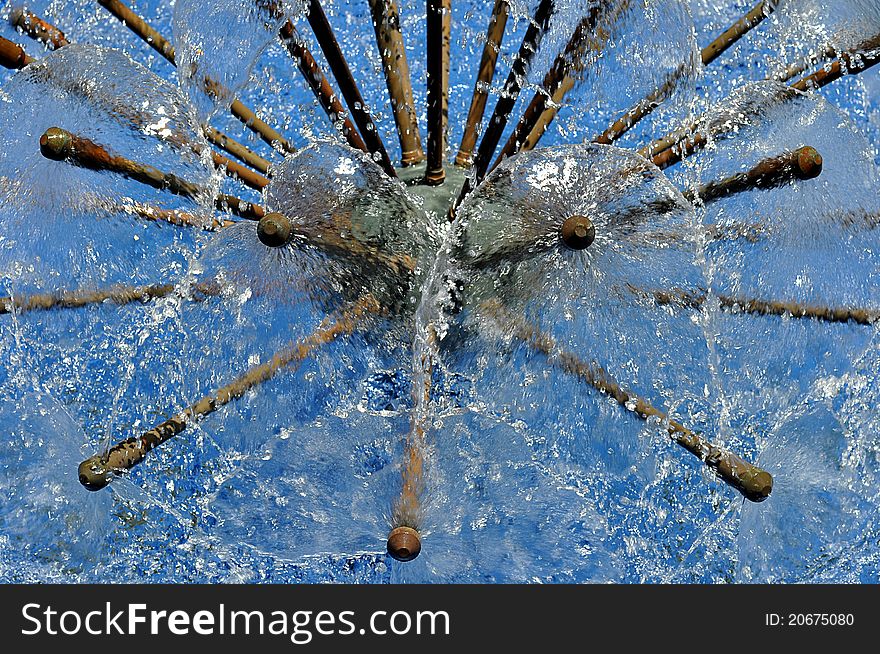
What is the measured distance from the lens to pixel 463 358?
3430mm

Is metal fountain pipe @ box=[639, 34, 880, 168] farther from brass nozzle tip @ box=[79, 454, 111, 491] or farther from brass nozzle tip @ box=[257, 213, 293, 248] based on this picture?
brass nozzle tip @ box=[79, 454, 111, 491]

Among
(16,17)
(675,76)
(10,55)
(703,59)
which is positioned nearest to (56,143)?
(10,55)

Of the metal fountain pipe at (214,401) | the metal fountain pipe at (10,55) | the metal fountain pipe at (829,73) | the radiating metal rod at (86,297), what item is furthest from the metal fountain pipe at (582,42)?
the metal fountain pipe at (10,55)

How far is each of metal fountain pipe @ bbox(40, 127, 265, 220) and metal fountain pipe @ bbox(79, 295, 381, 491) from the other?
2.15ft

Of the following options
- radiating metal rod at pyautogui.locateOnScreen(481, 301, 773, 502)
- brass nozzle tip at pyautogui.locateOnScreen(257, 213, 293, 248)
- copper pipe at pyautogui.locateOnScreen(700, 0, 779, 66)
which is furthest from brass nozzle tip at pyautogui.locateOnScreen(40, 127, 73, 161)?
copper pipe at pyautogui.locateOnScreen(700, 0, 779, 66)

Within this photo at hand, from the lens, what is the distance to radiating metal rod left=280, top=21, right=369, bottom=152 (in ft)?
10.3

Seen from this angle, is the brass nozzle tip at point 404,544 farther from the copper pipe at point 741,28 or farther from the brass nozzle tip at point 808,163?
the copper pipe at point 741,28

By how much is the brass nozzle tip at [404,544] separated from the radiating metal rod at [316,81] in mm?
1530

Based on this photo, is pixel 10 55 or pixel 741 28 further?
pixel 741 28

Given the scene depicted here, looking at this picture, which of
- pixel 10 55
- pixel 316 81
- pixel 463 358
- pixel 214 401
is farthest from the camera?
pixel 463 358

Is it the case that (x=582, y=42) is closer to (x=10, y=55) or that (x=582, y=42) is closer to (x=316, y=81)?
(x=316, y=81)

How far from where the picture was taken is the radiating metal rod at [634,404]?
8.84 feet

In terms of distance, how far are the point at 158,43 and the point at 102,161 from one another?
3.35 ft

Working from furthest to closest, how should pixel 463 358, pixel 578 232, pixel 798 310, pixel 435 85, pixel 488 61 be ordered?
pixel 798 310, pixel 488 61, pixel 463 358, pixel 435 85, pixel 578 232
